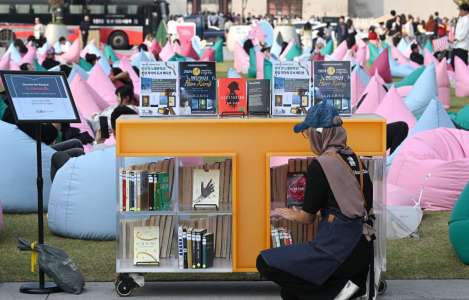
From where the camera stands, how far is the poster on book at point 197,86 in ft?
23.8

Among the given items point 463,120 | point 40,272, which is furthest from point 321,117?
point 463,120

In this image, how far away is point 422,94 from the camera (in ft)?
51.0

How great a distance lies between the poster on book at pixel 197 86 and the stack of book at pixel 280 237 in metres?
0.88

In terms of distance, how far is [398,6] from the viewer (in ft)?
305

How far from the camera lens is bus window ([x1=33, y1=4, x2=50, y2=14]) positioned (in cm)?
5144

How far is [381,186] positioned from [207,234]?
1143 mm

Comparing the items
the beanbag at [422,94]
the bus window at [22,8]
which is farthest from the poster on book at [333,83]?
the bus window at [22,8]

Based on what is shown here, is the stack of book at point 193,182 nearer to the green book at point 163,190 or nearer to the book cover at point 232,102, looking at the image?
the green book at point 163,190

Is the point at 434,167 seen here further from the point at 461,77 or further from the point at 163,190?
the point at 461,77

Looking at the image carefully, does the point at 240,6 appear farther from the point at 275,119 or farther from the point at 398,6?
the point at 275,119

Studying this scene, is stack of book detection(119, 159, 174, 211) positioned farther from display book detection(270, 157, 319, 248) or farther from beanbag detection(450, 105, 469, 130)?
beanbag detection(450, 105, 469, 130)

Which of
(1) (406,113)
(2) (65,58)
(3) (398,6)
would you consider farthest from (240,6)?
(1) (406,113)

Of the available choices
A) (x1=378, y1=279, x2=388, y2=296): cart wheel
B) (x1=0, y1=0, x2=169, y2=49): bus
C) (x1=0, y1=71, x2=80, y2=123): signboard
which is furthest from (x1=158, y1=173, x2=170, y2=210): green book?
(x1=0, y1=0, x2=169, y2=49): bus

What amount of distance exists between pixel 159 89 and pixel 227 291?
1.38 metres
